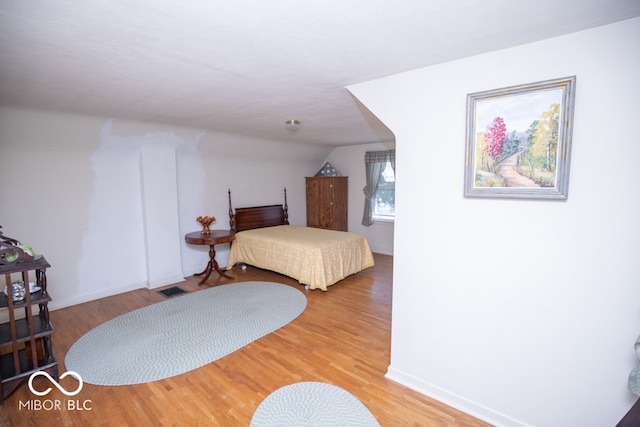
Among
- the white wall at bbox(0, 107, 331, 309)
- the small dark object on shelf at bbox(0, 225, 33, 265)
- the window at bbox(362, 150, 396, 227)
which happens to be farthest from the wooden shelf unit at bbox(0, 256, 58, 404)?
the window at bbox(362, 150, 396, 227)

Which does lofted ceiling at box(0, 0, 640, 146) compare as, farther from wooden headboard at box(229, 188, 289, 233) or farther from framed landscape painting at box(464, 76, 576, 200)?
wooden headboard at box(229, 188, 289, 233)

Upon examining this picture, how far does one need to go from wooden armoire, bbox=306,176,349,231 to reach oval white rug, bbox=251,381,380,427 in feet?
13.9

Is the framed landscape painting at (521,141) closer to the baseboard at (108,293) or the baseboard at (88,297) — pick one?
the baseboard at (108,293)

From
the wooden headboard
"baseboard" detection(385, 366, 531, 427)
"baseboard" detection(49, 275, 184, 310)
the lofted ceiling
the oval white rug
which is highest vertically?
the lofted ceiling

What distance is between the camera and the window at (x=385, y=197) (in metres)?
5.95

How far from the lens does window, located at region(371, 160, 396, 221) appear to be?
5953 mm

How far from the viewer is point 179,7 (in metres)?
1.19

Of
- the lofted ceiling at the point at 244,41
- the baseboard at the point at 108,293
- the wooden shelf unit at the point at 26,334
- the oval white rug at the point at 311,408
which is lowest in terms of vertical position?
the oval white rug at the point at 311,408

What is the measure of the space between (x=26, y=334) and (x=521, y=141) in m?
3.49

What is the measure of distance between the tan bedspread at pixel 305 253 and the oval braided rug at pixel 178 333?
379 millimetres

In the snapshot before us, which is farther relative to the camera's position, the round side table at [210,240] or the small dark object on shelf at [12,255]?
the round side table at [210,240]

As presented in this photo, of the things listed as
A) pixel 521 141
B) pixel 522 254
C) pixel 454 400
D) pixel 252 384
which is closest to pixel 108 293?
pixel 252 384

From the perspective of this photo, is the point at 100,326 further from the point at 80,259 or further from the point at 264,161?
the point at 264,161

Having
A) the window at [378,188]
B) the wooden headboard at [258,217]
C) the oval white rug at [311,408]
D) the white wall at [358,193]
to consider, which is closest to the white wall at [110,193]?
the wooden headboard at [258,217]
